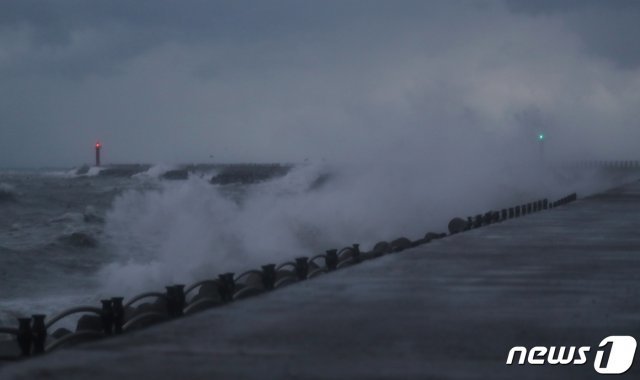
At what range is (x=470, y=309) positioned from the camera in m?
10.3

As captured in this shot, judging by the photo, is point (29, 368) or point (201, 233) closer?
point (29, 368)

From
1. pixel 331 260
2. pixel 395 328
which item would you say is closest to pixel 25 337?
pixel 395 328

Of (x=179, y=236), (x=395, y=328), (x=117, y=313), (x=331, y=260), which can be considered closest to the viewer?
(x=395, y=328)

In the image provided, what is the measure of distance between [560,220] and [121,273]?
1475 centimetres

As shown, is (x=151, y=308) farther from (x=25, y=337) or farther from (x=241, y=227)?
(x=241, y=227)

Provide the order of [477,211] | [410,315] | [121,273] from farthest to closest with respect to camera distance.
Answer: [477,211]
[121,273]
[410,315]

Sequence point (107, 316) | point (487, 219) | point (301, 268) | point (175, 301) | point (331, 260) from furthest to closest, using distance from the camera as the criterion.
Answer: point (487, 219)
point (331, 260)
point (301, 268)
point (175, 301)
point (107, 316)

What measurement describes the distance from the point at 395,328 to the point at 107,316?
2.71m

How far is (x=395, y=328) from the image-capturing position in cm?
912

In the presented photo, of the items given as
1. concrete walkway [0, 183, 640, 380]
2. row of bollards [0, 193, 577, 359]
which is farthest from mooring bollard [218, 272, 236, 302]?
concrete walkway [0, 183, 640, 380]

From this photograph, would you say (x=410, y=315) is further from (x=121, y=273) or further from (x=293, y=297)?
(x=121, y=273)

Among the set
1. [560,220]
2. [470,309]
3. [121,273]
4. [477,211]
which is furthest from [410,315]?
[477,211]

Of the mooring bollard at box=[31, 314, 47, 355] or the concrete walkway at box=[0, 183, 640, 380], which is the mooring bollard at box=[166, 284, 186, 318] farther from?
the mooring bollard at box=[31, 314, 47, 355]

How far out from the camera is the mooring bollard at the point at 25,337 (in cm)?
880
